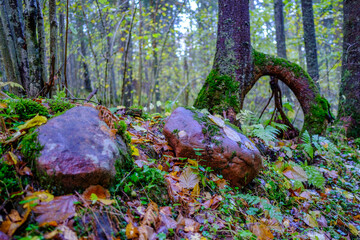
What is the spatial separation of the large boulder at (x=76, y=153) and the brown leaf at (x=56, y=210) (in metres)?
0.10

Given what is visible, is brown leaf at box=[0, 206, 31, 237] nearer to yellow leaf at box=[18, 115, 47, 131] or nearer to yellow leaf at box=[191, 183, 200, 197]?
yellow leaf at box=[18, 115, 47, 131]

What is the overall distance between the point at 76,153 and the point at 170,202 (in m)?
0.97

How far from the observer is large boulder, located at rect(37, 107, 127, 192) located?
62.5 inches

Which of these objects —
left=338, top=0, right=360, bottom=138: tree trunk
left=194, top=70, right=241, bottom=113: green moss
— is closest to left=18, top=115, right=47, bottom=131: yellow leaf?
left=194, top=70, right=241, bottom=113: green moss

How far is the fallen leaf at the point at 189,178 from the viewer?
2.38 m

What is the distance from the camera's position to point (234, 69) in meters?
4.12

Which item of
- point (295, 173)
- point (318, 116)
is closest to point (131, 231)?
point (295, 173)

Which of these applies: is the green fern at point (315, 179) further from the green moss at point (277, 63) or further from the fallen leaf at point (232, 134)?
the green moss at point (277, 63)

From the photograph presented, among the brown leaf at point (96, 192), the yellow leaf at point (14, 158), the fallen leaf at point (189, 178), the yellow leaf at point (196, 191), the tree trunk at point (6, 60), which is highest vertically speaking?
the tree trunk at point (6, 60)

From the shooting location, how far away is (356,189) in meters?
3.55

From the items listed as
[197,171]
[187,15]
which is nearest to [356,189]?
[197,171]

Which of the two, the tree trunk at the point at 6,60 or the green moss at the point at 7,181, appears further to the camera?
the tree trunk at the point at 6,60

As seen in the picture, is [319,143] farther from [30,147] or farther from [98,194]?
[30,147]

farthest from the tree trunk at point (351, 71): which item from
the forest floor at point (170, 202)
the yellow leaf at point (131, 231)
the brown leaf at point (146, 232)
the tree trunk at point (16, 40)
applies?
the tree trunk at point (16, 40)
